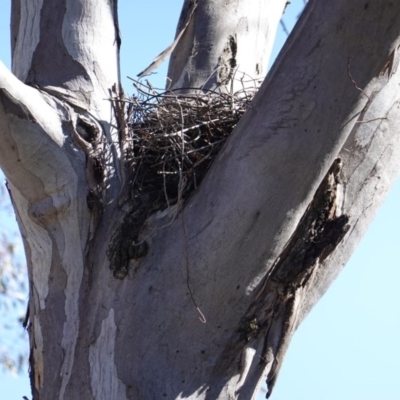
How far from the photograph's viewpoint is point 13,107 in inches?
84.2

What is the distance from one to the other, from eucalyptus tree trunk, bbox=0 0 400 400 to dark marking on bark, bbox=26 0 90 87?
6 centimetres

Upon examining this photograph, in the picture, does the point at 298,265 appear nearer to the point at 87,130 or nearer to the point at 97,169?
the point at 97,169

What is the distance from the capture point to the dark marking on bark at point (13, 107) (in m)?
2.12

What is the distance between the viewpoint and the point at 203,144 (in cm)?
248

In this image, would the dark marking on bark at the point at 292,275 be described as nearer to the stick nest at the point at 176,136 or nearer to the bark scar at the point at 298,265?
the bark scar at the point at 298,265

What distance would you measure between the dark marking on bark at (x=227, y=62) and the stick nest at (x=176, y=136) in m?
0.27

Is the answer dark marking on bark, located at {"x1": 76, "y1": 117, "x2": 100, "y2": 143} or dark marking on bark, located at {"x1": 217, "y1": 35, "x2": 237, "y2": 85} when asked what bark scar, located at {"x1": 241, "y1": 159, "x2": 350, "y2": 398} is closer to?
dark marking on bark, located at {"x1": 76, "y1": 117, "x2": 100, "y2": 143}

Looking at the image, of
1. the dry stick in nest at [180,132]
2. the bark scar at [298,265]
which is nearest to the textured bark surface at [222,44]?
the dry stick in nest at [180,132]

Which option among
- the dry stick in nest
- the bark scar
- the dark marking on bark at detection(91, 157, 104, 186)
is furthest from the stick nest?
the bark scar

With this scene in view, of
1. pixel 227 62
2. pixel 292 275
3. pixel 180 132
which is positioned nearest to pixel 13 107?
pixel 180 132

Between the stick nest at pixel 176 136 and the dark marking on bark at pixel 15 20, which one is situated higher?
the dark marking on bark at pixel 15 20

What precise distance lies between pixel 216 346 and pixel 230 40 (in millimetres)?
1431

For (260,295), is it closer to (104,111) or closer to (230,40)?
(104,111)

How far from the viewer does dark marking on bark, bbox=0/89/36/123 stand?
2.12 m
